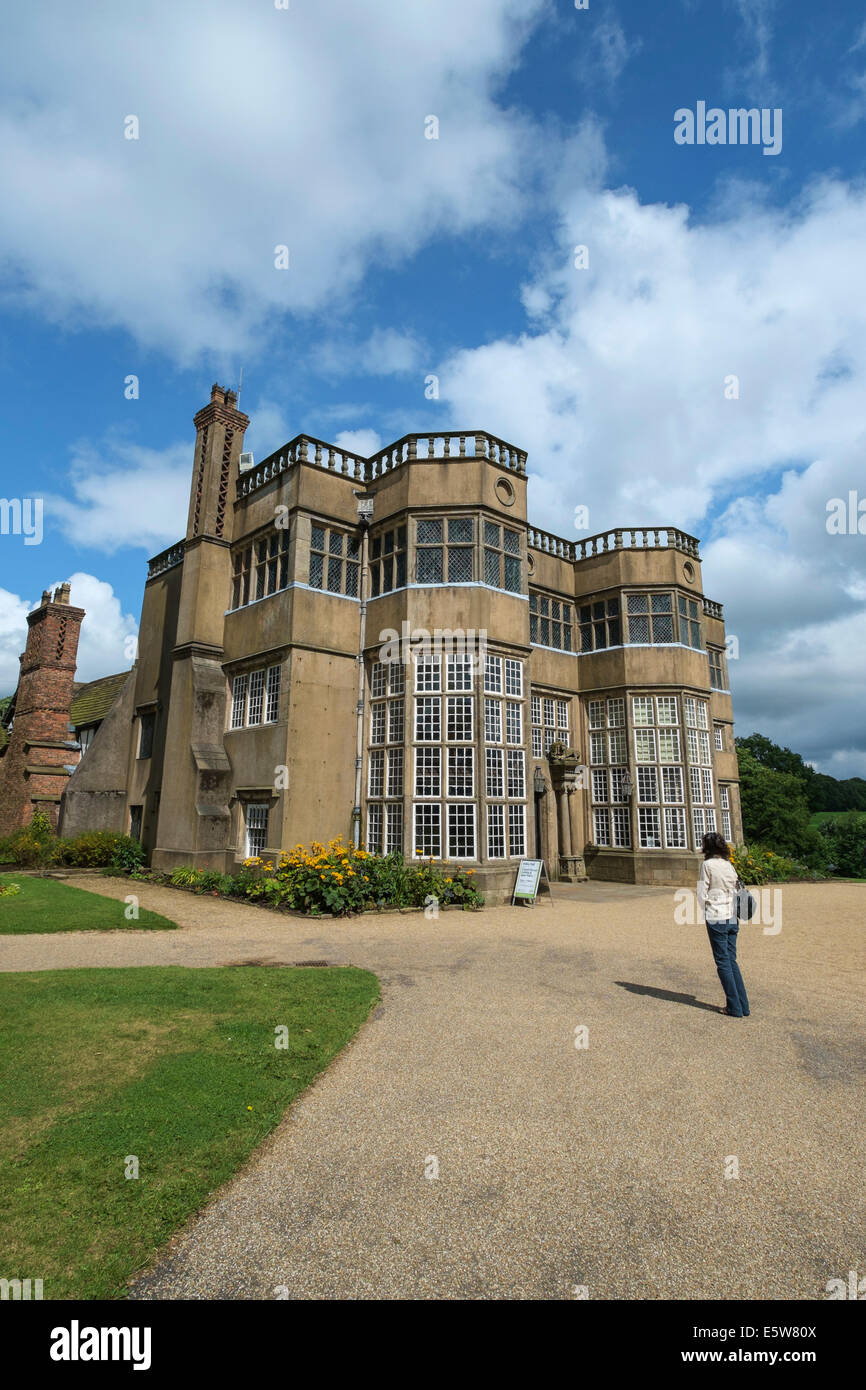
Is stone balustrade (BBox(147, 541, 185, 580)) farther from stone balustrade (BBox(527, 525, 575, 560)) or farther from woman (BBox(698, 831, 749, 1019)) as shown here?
woman (BBox(698, 831, 749, 1019))

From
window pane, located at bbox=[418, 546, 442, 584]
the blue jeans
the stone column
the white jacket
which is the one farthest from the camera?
the stone column

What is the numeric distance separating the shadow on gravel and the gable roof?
83.4 ft

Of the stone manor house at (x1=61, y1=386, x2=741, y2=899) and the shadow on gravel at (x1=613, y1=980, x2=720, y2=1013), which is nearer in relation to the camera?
the shadow on gravel at (x1=613, y1=980, x2=720, y2=1013)

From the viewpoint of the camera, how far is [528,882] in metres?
15.6

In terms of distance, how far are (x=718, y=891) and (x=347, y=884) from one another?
28.2ft

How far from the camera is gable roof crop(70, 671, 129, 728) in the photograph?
29.5 meters

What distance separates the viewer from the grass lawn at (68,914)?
452 inches

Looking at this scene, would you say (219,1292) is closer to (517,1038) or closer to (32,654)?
(517,1038)

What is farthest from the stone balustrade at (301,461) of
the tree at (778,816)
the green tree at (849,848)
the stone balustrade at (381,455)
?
the green tree at (849,848)

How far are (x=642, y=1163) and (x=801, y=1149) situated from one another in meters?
1.15

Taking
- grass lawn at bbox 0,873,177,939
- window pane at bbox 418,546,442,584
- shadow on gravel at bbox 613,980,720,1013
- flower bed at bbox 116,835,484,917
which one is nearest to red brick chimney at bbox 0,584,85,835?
grass lawn at bbox 0,873,177,939

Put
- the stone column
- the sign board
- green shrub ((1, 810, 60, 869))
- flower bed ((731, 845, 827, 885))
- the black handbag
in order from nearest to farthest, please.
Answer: the black handbag < the sign board < green shrub ((1, 810, 60, 869)) < flower bed ((731, 845, 827, 885)) < the stone column
